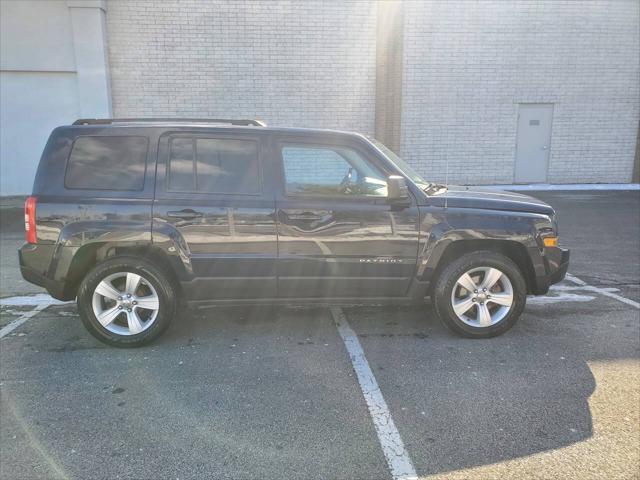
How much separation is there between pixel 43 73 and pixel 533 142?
13.0 meters

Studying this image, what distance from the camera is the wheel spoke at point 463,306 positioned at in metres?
4.16

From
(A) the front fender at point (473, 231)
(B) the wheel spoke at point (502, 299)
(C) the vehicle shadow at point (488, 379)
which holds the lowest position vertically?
(C) the vehicle shadow at point (488, 379)

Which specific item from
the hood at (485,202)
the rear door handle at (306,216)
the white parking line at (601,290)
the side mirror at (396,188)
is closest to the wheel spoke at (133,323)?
the rear door handle at (306,216)

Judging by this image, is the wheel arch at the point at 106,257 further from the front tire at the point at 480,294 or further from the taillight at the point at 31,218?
the front tire at the point at 480,294

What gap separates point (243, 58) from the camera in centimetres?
1236

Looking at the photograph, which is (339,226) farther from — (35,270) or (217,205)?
(35,270)

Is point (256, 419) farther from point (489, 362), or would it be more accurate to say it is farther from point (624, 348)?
point (624, 348)

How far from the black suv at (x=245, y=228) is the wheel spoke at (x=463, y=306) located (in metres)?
0.01

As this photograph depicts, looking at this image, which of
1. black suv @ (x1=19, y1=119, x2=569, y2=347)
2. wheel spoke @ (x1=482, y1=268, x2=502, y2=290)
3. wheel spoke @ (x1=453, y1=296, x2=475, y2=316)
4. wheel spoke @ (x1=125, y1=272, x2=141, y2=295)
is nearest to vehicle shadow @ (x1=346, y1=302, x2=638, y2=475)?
wheel spoke @ (x1=453, y1=296, x2=475, y2=316)

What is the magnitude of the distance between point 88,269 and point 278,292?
1.58 metres

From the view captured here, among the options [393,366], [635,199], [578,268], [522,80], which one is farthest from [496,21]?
[393,366]

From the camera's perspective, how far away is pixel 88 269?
13.3 ft

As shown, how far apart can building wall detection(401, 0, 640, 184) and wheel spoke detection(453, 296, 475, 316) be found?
9.57m

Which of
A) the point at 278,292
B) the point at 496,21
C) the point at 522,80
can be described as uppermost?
the point at 496,21
